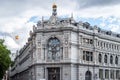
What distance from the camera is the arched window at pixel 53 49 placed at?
316 feet

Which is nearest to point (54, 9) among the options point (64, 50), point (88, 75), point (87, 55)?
point (64, 50)

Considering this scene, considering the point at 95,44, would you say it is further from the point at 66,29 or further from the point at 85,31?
the point at 66,29

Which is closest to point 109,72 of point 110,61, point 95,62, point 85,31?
point 110,61

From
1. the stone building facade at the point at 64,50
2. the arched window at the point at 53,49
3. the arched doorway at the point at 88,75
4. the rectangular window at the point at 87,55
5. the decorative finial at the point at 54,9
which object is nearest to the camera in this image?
the stone building facade at the point at 64,50

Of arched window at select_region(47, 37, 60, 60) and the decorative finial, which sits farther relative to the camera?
the decorative finial

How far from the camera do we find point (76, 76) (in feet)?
316

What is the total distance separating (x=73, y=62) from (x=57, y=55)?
15.5ft

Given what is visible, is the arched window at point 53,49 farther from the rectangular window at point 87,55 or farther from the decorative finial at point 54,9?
the decorative finial at point 54,9

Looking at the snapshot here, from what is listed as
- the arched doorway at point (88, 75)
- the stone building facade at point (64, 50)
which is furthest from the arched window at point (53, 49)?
the arched doorway at point (88, 75)

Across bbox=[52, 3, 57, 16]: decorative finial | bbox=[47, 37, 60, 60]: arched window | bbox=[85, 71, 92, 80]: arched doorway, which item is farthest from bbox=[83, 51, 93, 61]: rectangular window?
bbox=[52, 3, 57, 16]: decorative finial

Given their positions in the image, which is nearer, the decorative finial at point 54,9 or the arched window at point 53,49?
the arched window at point 53,49

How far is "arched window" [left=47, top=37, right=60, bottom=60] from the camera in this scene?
9631cm

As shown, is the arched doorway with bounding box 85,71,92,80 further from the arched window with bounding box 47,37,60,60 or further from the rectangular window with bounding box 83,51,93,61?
the arched window with bounding box 47,37,60,60

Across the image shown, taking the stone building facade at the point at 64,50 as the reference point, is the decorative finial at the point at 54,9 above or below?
above
